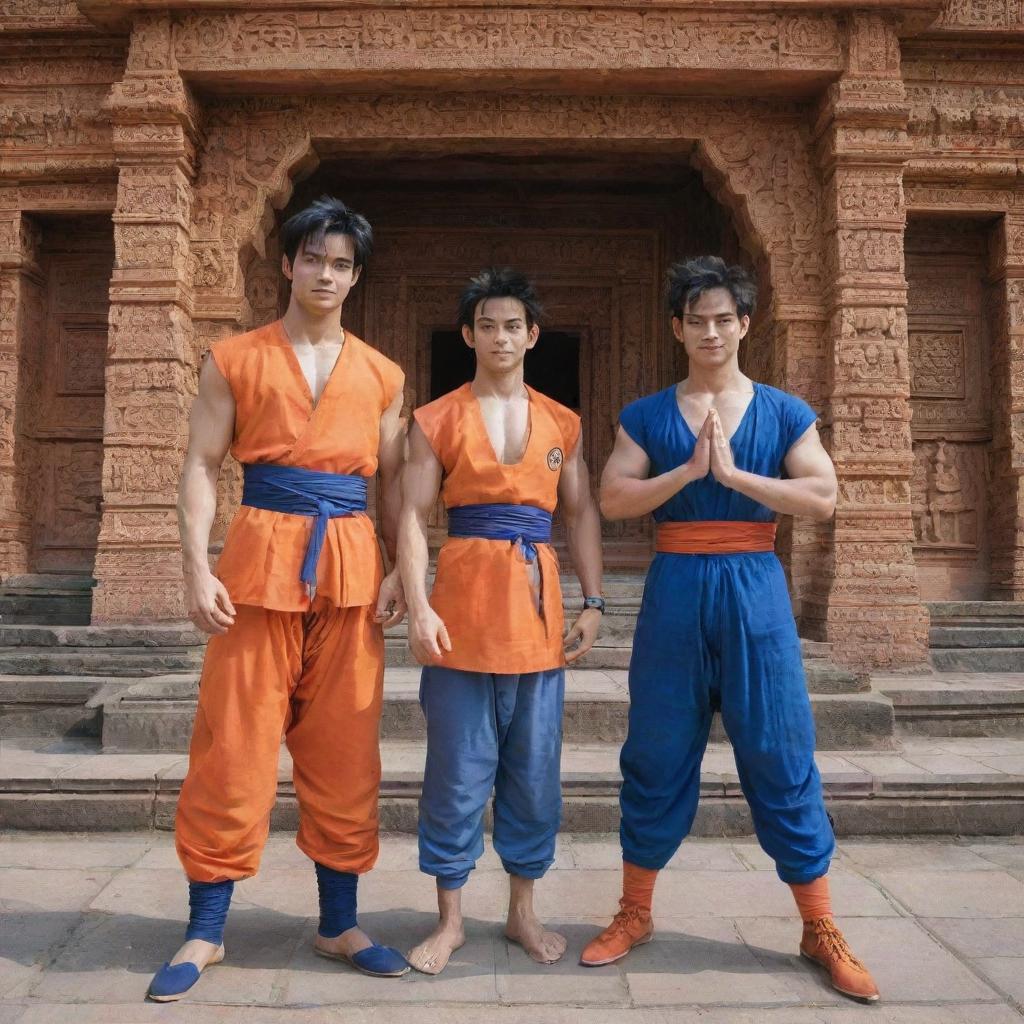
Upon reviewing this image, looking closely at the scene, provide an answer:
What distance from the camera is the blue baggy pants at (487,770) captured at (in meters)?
2.56

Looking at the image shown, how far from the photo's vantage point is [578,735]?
4531mm

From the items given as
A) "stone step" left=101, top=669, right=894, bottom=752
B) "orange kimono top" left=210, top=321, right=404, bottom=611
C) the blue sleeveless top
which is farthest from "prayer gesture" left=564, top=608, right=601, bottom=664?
"stone step" left=101, top=669, right=894, bottom=752

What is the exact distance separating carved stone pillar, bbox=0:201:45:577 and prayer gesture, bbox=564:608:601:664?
5495 millimetres

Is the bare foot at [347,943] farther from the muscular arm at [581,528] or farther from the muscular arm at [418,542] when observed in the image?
the muscular arm at [581,528]

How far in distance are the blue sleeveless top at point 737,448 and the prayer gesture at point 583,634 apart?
1.24 ft

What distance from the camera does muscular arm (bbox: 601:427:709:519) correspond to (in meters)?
2.51

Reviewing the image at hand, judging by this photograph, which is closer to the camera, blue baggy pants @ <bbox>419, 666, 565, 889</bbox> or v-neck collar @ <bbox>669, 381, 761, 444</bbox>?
blue baggy pants @ <bbox>419, 666, 565, 889</bbox>

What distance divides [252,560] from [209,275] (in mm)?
4281

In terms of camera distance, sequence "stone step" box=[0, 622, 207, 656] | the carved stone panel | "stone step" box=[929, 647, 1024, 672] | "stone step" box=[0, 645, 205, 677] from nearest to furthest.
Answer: "stone step" box=[0, 645, 205, 677] < "stone step" box=[0, 622, 207, 656] < "stone step" box=[929, 647, 1024, 672] < the carved stone panel

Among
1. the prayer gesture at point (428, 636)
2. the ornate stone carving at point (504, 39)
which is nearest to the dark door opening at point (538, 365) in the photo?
the ornate stone carving at point (504, 39)

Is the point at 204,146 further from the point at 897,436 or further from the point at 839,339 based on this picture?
the point at 897,436

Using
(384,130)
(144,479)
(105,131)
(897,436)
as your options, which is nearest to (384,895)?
(144,479)

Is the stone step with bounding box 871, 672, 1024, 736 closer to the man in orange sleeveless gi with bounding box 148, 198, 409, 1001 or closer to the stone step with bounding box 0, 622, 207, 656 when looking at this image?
the man in orange sleeveless gi with bounding box 148, 198, 409, 1001

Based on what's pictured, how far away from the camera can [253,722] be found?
246cm
